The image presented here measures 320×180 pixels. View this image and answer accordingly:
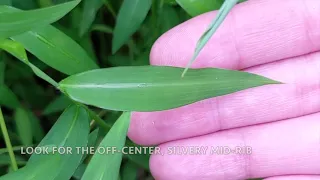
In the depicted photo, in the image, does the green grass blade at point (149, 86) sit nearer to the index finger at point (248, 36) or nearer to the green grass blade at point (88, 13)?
the index finger at point (248, 36)

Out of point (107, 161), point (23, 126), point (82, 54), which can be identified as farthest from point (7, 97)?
point (107, 161)

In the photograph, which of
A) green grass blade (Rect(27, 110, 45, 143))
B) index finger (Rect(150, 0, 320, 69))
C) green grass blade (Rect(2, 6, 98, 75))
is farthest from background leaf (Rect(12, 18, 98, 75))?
green grass blade (Rect(27, 110, 45, 143))

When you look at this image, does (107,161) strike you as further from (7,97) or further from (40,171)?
(7,97)

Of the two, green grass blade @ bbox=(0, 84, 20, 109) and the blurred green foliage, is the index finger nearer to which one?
the blurred green foliage

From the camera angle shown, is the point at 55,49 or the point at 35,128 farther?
the point at 35,128

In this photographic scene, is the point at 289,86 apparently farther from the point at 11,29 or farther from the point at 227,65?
the point at 11,29
